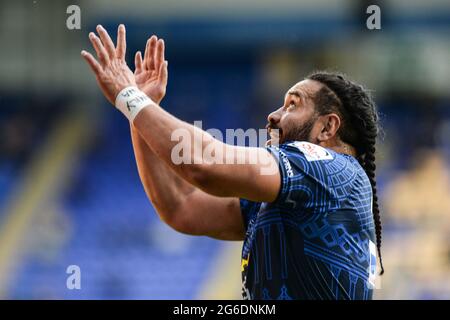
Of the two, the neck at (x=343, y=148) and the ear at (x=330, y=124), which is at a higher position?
the ear at (x=330, y=124)

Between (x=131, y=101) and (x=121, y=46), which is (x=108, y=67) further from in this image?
(x=131, y=101)

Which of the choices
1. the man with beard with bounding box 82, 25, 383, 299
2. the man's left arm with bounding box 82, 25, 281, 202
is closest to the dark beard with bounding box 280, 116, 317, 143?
the man with beard with bounding box 82, 25, 383, 299

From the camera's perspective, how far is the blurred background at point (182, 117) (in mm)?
14859

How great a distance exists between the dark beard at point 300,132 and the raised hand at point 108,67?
2.85 ft

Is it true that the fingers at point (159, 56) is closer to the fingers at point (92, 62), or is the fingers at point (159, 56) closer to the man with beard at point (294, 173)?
the man with beard at point (294, 173)

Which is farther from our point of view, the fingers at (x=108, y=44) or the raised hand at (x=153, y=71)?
the raised hand at (x=153, y=71)

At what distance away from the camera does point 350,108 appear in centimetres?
463

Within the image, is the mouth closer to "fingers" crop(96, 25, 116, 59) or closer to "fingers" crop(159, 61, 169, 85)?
"fingers" crop(159, 61, 169, 85)

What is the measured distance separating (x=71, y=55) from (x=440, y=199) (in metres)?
7.80

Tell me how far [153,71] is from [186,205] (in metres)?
0.82

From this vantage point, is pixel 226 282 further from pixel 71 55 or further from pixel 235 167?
pixel 235 167

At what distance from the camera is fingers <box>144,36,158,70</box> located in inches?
186

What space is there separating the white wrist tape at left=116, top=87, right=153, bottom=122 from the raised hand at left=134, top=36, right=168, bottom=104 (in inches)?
17.9

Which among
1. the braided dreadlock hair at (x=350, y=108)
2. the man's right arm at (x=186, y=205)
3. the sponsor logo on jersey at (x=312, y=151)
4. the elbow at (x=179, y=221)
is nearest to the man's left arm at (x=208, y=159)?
the sponsor logo on jersey at (x=312, y=151)
